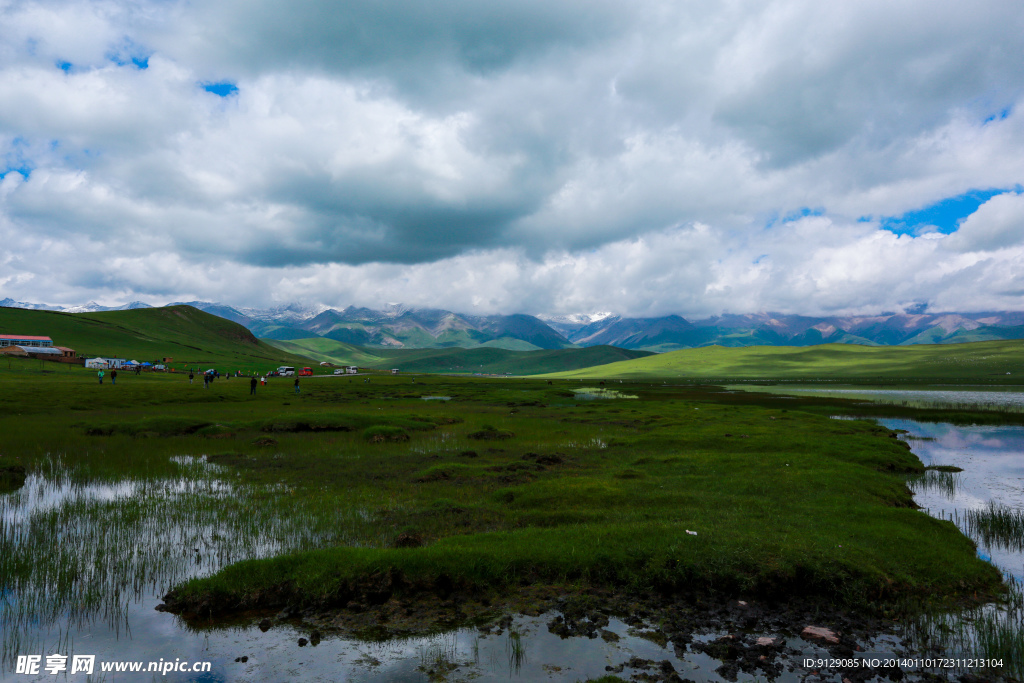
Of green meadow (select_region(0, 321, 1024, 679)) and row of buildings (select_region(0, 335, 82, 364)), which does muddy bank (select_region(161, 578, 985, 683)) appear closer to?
green meadow (select_region(0, 321, 1024, 679))

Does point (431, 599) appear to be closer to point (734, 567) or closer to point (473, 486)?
point (734, 567)

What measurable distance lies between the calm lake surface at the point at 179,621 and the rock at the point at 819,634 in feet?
1.09

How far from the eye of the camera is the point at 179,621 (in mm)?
11398

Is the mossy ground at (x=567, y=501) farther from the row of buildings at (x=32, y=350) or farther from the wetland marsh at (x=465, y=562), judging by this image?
the row of buildings at (x=32, y=350)

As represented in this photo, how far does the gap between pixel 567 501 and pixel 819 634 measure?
36.0ft

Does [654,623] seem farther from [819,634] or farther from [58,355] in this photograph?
[58,355]

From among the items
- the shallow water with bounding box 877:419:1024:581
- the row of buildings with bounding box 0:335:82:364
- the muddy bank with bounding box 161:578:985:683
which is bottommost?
the shallow water with bounding box 877:419:1024:581

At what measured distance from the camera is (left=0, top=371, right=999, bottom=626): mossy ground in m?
13.4

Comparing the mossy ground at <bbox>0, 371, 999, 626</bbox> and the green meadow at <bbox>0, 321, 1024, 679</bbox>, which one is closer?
the green meadow at <bbox>0, 321, 1024, 679</bbox>

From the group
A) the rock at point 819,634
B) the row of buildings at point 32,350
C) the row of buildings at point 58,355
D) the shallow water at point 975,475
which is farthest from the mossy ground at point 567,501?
the row of buildings at point 32,350

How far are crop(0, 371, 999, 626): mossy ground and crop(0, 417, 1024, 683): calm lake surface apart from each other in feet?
4.90

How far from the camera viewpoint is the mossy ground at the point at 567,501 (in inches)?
527

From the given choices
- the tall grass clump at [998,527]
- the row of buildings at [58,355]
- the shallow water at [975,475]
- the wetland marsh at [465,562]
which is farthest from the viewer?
the row of buildings at [58,355]

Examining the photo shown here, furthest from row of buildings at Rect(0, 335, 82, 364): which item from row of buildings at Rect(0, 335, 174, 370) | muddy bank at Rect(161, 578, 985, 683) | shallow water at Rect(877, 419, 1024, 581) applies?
shallow water at Rect(877, 419, 1024, 581)
